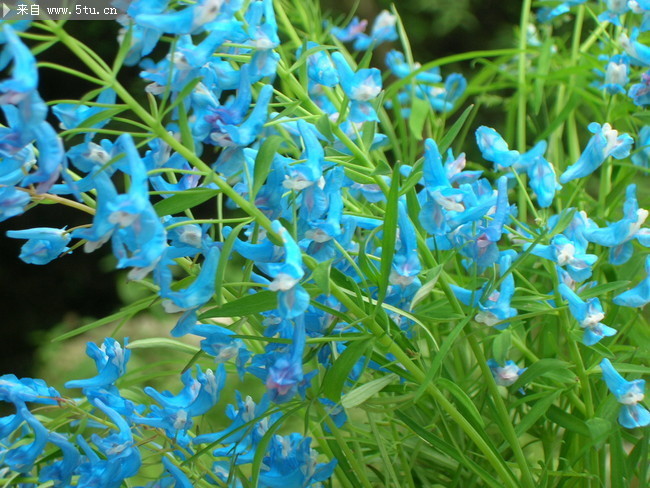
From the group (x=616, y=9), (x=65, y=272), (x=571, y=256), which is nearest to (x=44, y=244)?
(x=571, y=256)

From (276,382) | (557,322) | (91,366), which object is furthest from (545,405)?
(91,366)

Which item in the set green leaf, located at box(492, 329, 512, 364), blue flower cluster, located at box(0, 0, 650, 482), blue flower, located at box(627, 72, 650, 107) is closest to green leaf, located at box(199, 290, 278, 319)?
blue flower cluster, located at box(0, 0, 650, 482)

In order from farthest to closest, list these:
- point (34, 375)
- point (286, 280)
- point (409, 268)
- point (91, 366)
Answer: point (34, 375) → point (91, 366) → point (409, 268) → point (286, 280)

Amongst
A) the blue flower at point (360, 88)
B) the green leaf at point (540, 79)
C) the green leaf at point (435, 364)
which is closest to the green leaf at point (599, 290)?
the green leaf at point (435, 364)

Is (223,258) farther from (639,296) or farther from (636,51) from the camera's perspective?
(636,51)

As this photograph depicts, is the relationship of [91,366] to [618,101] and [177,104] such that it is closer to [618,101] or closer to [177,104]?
[618,101]
